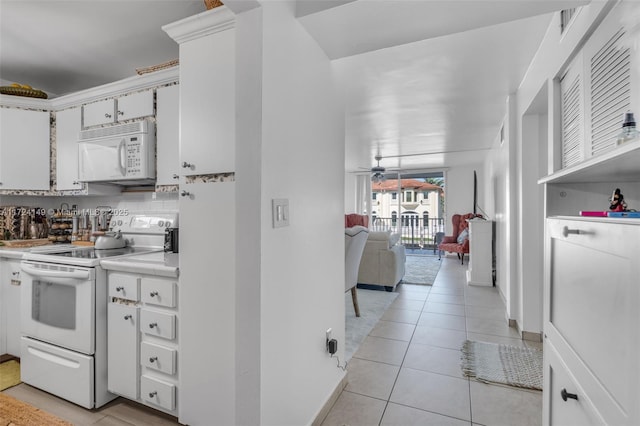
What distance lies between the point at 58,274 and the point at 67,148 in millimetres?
1366

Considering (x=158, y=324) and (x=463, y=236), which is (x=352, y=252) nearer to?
(x=158, y=324)

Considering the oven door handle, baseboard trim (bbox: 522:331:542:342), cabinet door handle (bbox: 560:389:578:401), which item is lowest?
baseboard trim (bbox: 522:331:542:342)

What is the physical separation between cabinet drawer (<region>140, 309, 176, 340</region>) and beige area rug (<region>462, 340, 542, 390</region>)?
1991 mm

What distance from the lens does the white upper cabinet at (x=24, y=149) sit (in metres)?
2.72

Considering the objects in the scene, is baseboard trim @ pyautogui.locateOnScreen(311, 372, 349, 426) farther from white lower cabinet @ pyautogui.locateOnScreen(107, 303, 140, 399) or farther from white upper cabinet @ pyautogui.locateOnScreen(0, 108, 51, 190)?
white upper cabinet @ pyautogui.locateOnScreen(0, 108, 51, 190)

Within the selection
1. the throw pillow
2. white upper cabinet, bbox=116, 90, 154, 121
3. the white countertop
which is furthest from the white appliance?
the throw pillow

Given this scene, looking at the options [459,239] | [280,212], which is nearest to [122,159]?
[280,212]

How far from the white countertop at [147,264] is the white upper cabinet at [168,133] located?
54 cm

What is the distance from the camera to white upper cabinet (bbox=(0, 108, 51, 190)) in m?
2.72

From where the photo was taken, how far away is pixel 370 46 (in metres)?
1.67

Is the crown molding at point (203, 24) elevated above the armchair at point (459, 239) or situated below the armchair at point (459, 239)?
above

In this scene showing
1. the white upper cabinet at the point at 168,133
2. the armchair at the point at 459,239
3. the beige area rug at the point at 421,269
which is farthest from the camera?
the armchair at the point at 459,239

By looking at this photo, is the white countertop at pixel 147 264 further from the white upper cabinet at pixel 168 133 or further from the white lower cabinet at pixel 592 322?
the white lower cabinet at pixel 592 322

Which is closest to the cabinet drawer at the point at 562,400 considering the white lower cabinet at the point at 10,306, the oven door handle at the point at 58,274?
the oven door handle at the point at 58,274
